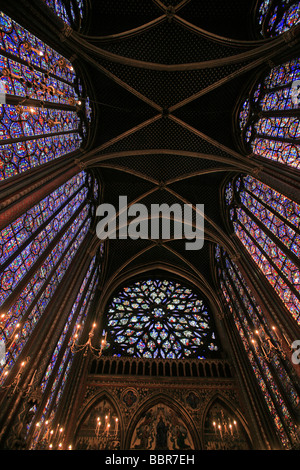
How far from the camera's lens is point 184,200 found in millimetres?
15023

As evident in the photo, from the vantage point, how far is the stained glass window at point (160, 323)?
13344 millimetres

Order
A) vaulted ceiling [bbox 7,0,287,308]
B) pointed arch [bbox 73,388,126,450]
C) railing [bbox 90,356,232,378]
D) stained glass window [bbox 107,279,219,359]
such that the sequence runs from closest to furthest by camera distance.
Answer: pointed arch [bbox 73,388,126,450] < vaulted ceiling [bbox 7,0,287,308] < railing [bbox 90,356,232,378] < stained glass window [bbox 107,279,219,359]

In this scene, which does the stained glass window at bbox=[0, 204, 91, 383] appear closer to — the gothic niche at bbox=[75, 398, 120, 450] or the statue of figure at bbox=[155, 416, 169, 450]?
the gothic niche at bbox=[75, 398, 120, 450]

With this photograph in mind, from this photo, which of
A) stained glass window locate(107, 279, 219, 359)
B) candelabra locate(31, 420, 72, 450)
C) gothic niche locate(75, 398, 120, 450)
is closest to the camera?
candelabra locate(31, 420, 72, 450)

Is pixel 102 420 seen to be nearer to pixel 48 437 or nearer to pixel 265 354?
pixel 48 437

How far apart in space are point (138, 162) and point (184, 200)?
135 inches

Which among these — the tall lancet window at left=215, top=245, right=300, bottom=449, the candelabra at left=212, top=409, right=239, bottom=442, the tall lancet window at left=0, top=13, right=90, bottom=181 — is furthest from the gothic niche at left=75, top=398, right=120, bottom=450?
the tall lancet window at left=0, top=13, right=90, bottom=181

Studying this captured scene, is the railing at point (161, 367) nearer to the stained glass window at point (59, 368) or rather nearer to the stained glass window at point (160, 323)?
the stained glass window at point (160, 323)

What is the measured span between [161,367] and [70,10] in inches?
595

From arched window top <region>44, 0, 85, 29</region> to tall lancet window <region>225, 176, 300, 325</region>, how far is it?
31.3ft

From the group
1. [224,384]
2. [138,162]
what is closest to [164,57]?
[138,162]

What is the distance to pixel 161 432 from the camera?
991 cm

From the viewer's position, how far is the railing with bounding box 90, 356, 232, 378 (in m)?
11.9

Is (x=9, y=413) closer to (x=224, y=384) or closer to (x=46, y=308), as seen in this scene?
(x=46, y=308)
